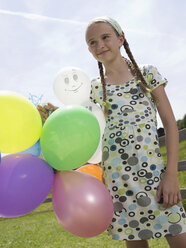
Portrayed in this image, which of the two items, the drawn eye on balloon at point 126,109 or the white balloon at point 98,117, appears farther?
the white balloon at point 98,117

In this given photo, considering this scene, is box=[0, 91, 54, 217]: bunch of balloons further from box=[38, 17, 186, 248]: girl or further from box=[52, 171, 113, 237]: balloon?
box=[38, 17, 186, 248]: girl

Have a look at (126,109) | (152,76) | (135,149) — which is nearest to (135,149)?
(135,149)

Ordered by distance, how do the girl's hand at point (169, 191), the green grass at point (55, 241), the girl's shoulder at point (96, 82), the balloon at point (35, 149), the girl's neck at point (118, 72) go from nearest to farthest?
the girl's hand at point (169, 191), the balloon at point (35, 149), the girl's neck at point (118, 72), the girl's shoulder at point (96, 82), the green grass at point (55, 241)

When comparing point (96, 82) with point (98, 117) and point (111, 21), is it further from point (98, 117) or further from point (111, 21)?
point (111, 21)

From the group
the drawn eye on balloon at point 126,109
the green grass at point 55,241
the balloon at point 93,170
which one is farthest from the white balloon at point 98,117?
the green grass at point 55,241

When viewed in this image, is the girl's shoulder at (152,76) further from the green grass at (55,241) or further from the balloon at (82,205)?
the green grass at (55,241)

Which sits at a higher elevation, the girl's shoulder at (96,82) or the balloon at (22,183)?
the girl's shoulder at (96,82)

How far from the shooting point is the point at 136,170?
5.14 ft

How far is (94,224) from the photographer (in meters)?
1.39

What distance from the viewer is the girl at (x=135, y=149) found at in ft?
4.98

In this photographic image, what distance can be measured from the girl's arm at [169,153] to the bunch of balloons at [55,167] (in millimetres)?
308

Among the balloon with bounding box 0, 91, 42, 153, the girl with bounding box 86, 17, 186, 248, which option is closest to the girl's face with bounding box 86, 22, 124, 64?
the girl with bounding box 86, 17, 186, 248

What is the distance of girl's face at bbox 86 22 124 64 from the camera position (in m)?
1.68

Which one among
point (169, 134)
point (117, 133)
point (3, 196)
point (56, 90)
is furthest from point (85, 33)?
point (3, 196)
